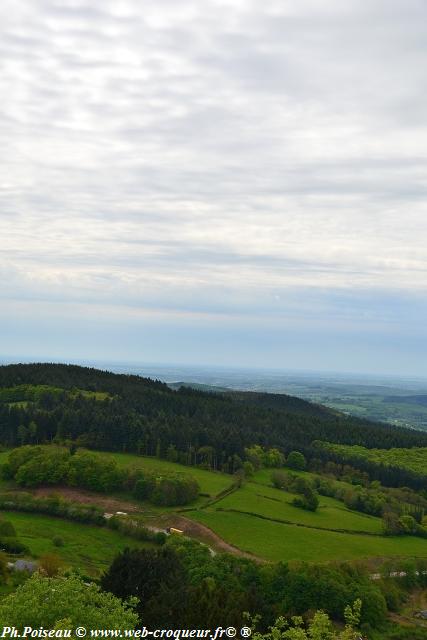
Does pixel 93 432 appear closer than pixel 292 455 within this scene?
Yes

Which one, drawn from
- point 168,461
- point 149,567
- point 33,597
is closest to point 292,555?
point 149,567

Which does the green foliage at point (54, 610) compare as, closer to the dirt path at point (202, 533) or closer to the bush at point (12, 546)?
the bush at point (12, 546)

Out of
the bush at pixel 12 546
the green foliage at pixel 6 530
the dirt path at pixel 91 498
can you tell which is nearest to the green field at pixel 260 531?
the dirt path at pixel 91 498

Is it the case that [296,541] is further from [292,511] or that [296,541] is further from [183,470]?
[183,470]

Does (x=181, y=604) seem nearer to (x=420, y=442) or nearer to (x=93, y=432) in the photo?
(x=93, y=432)

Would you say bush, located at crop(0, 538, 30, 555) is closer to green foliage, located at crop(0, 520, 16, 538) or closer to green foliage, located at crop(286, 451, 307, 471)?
green foliage, located at crop(0, 520, 16, 538)

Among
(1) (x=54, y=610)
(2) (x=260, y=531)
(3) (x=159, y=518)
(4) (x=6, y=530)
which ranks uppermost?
(1) (x=54, y=610)

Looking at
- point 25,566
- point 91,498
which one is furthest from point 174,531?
point 25,566
